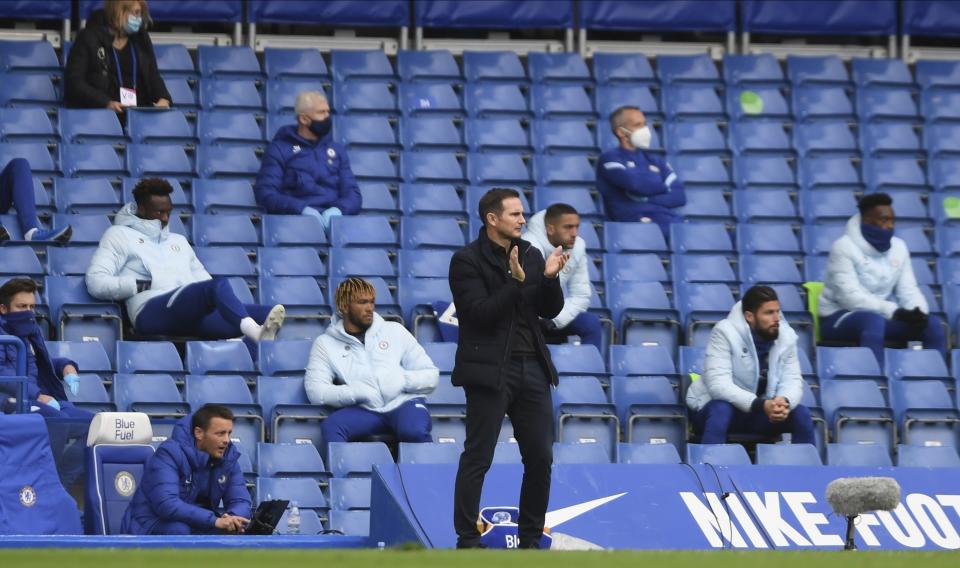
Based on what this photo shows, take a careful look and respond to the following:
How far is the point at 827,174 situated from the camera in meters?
14.3

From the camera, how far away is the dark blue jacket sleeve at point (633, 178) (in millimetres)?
13070

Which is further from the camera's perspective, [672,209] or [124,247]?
[672,209]

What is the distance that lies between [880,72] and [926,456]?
533 cm

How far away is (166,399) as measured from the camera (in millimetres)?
10570

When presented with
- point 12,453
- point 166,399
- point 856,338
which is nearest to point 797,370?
point 856,338

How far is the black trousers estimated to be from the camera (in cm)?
754

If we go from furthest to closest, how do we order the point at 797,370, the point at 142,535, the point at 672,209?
the point at 672,209
the point at 797,370
the point at 142,535

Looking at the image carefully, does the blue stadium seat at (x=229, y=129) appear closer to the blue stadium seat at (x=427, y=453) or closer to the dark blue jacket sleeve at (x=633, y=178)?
the dark blue jacket sleeve at (x=633, y=178)

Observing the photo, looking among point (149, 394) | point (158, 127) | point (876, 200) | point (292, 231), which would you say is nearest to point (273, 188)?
point (292, 231)

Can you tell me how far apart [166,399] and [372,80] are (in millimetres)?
4589

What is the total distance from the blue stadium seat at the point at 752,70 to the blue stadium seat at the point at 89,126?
4.98 meters

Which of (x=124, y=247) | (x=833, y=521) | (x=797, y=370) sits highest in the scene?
(x=124, y=247)

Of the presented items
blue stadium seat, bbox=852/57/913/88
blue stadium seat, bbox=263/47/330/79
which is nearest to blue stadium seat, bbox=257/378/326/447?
blue stadium seat, bbox=263/47/330/79

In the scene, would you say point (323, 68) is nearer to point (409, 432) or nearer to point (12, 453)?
point (409, 432)
